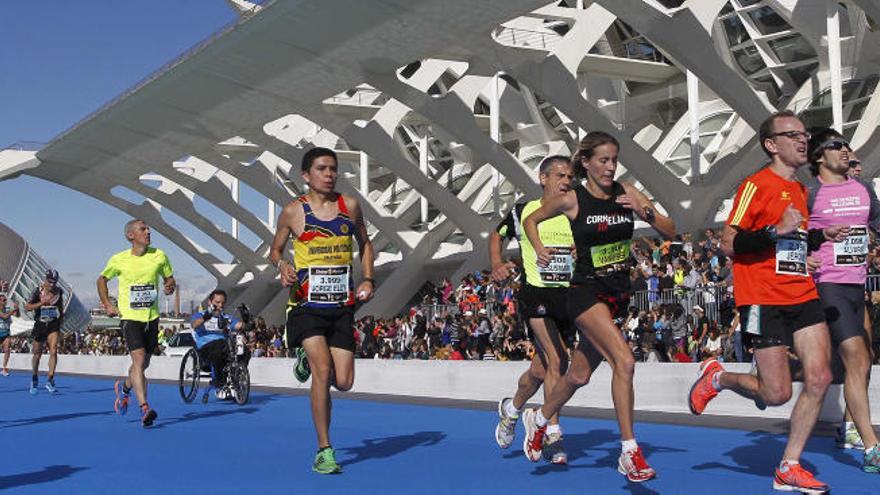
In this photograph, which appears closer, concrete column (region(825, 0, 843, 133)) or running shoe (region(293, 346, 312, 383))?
running shoe (region(293, 346, 312, 383))

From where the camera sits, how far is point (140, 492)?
629 centimetres

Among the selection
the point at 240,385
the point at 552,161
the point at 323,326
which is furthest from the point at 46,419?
the point at 552,161

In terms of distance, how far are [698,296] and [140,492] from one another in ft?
38.3

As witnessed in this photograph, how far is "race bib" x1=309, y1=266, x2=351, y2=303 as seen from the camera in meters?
7.22

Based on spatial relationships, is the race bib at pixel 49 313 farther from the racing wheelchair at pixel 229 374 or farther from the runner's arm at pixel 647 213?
the runner's arm at pixel 647 213

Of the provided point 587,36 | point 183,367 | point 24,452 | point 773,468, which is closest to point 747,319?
point 773,468

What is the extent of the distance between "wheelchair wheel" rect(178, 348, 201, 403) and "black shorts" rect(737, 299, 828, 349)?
10439 mm

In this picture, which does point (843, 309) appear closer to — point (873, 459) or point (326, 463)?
point (873, 459)

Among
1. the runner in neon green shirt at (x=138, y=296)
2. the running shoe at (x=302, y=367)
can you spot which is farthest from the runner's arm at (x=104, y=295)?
the running shoe at (x=302, y=367)

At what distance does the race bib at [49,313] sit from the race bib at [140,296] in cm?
690

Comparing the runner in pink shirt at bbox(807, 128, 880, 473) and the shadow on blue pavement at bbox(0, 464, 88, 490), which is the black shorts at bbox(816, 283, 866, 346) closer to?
the runner in pink shirt at bbox(807, 128, 880, 473)

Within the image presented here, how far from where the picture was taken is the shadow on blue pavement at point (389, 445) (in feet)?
26.5

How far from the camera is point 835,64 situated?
22.5 metres

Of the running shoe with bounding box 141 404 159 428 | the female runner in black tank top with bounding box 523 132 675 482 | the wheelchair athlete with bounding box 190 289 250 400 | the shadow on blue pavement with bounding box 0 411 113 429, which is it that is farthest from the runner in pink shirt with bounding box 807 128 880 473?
the wheelchair athlete with bounding box 190 289 250 400
